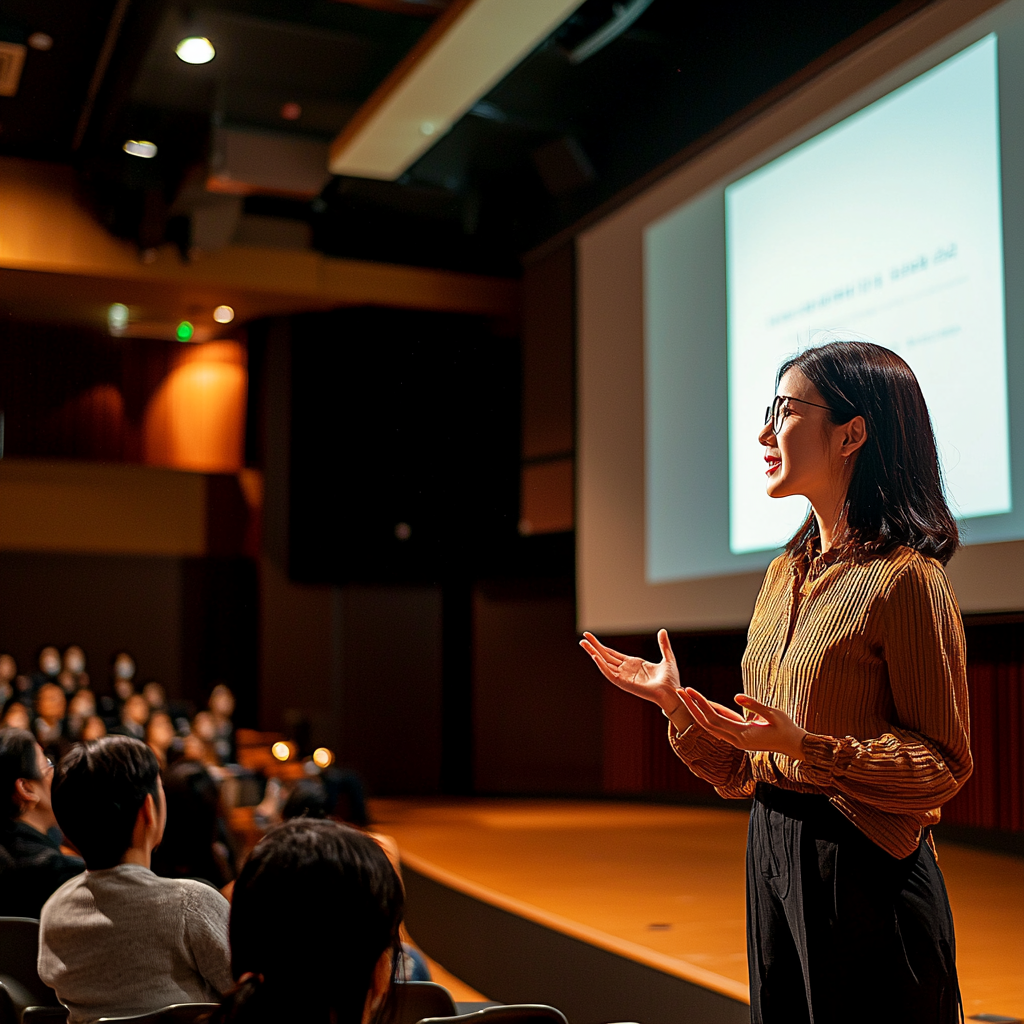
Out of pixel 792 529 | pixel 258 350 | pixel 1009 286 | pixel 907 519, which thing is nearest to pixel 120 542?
pixel 258 350

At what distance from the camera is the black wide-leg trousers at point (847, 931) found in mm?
1156

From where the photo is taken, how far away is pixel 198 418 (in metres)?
8.64

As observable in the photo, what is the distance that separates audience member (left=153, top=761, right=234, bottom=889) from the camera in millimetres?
2191

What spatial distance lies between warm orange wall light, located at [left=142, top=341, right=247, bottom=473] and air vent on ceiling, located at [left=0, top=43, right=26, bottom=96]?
14.1 ft

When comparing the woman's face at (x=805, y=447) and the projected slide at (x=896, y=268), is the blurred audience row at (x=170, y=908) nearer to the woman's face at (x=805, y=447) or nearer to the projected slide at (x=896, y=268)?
the woman's face at (x=805, y=447)

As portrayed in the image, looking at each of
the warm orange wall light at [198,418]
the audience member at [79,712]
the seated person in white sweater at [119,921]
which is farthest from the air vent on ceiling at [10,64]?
the warm orange wall light at [198,418]

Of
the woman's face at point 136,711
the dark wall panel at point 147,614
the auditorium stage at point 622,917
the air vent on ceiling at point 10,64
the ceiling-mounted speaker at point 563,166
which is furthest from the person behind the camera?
the dark wall panel at point 147,614

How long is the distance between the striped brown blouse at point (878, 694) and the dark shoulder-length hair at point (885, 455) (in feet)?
0.14

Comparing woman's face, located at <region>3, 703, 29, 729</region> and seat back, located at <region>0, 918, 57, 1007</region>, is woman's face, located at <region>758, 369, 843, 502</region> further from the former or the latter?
woman's face, located at <region>3, 703, 29, 729</region>

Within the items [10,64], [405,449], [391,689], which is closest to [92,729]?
[391,689]

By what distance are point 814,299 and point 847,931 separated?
2.57m

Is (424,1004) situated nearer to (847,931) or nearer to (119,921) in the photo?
(119,921)

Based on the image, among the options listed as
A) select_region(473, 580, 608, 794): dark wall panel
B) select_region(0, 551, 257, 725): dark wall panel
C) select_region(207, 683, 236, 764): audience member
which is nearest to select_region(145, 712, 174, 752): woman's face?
select_region(207, 683, 236, 764): audience member

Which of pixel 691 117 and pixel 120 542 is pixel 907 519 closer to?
pixel 691 117
